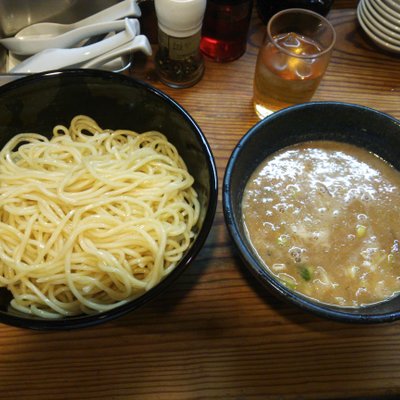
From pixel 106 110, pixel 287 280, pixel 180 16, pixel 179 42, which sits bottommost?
pixel 287 280

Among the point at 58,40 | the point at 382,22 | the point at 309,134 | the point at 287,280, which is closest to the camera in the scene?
the point at 287,280

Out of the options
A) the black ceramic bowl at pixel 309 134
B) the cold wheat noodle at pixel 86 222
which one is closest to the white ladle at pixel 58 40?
the cold wheat noodle at pixel 86 222

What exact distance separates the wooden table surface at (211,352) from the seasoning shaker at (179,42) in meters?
0.70

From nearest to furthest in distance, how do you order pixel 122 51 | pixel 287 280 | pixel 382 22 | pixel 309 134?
pixel 287 280
pixel 309 134
pixel 122 51
pixel 382 22

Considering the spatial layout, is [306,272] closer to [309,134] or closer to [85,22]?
[309,134]

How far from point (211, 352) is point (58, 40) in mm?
1234

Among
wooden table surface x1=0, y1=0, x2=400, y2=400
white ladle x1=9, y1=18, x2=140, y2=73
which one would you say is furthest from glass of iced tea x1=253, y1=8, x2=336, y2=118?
wooden table surface x1=0, y1=0, x2=400, y2=400

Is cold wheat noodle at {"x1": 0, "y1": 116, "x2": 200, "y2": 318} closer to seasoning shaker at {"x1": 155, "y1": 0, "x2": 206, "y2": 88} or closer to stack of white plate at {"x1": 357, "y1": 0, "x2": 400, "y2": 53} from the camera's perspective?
seasoning shaker at {"x1": 155, "y1": 0, "x2": 206, "y2": 88}

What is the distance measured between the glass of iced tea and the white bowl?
36 cm

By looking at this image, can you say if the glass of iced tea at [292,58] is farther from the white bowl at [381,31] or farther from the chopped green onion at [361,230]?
the chopped green onion at [361,230]

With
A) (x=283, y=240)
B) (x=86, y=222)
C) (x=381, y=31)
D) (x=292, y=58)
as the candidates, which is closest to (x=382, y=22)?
(x=381, y=31)

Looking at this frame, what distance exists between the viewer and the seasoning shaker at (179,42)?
55.6 inches

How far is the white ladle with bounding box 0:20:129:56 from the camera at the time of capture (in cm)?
160

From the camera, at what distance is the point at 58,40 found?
1.62m
